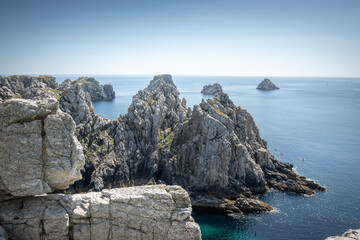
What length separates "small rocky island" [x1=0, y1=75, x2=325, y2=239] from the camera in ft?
51.7

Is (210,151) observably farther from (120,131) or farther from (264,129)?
(264,129)

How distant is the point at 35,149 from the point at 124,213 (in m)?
7.09

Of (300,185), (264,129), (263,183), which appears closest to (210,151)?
(263,183)

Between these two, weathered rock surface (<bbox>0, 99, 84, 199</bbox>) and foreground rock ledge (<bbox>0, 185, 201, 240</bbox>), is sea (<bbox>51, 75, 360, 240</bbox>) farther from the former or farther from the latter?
weathered rock surface (<bbox>0, 99, 84, 199</bbox>)

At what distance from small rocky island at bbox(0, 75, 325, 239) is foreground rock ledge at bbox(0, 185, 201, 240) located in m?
0.06

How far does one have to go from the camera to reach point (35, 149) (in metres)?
15.9

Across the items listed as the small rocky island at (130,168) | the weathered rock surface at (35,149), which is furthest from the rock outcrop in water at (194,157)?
the weathered rock surface at (35,149)

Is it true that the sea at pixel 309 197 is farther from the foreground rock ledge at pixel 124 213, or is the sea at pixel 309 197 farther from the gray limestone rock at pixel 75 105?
the gray limestone rock at pixel 75 105

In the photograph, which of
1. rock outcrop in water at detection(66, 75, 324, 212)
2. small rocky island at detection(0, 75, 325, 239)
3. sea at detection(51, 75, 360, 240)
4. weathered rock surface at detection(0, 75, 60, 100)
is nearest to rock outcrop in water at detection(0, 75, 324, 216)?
rock outcrop in water at detection(66, 75, 324, 212)

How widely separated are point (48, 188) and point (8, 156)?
3061mm

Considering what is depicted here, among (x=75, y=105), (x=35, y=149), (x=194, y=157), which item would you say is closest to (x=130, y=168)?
(x=194, y=157)

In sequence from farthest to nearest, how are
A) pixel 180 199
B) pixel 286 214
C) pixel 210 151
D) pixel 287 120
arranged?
pixel 287 120, pixel 210 151, pixel 286 214, pixel 180 199

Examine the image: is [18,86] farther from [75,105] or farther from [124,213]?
[124,213]

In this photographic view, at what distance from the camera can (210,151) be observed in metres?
63.3
